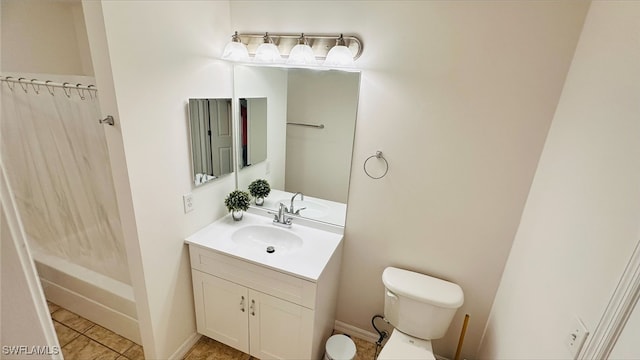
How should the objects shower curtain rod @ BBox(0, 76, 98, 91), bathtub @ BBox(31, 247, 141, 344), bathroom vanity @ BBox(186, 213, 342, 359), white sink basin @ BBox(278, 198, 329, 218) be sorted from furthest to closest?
1. white sink basin @ BBox(278, 198, 329, 218)
2. bathtub @ BBox(31, 247, 141, 344)
3. bathroom vanity @ BBox(186, 213, 342, 359)
4. shower curtain rod @ BBox(0, 76, 98, 91)

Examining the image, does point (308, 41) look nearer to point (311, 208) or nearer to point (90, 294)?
point (311, 208)

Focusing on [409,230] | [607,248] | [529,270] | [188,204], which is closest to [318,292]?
[409,230]

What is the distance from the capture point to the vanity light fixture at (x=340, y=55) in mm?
1504

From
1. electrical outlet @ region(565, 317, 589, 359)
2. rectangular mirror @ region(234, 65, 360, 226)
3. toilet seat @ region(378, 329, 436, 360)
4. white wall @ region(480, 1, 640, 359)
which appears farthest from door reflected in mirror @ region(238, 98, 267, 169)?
electrical outlet @ region(565, 317, 589, 359)

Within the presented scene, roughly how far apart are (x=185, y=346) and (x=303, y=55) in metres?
2.08

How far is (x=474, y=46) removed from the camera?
139 cm

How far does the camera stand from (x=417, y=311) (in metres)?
1.62

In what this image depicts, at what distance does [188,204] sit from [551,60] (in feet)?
6.83

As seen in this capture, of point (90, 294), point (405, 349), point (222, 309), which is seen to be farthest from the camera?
point (90, 294)

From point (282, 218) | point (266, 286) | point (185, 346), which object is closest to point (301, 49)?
point (282, 218)

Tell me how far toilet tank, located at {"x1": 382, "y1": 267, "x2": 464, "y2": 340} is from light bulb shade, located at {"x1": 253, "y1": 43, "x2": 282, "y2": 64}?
1526mm

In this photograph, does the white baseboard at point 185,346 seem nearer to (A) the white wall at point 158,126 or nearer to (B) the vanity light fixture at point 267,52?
(A) the white wall at point 158,126

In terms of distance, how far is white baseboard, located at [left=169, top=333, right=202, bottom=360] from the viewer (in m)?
1.84

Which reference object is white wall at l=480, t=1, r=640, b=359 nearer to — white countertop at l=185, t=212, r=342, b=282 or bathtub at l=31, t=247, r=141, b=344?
white countertop at l=185, t=212, r=342, b=282
